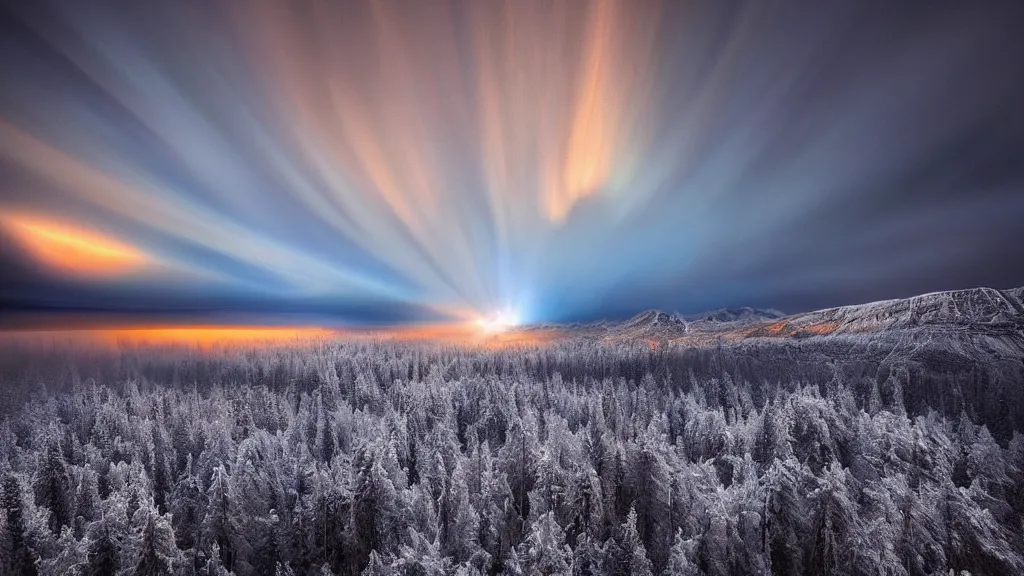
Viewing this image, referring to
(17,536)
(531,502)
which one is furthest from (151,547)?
(531,502)

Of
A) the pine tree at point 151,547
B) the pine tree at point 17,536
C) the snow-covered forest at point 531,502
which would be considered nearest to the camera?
the pine tree at point 151,547

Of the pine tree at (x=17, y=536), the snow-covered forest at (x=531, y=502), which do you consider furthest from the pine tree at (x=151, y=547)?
the pine tree at (x=17, y=536)

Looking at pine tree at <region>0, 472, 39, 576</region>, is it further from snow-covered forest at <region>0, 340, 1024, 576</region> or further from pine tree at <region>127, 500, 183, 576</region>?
pine tree at <region>127, 500, 183, 576</region>

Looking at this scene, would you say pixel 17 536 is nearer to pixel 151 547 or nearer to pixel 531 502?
pixel 151 547

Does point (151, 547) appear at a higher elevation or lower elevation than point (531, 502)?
higher

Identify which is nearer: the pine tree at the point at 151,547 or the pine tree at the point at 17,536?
the pine tree at the point at 151,547

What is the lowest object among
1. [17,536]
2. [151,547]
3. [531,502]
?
[17,536]

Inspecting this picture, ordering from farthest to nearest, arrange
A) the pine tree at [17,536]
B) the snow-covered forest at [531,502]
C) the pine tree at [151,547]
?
the pine tree at [17,536] < the snow-covered forest at [531,502] < the pine tree at [151,547]

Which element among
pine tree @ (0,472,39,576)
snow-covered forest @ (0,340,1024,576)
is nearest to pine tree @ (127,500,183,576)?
snow-covered forest @ (0,340,1024,576)

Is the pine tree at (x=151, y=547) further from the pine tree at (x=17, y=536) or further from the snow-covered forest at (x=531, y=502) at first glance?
the pine tree at (x=17, y=536)

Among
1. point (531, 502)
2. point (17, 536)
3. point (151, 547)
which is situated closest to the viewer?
point (151, 547)

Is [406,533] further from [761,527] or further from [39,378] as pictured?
[39,378]
